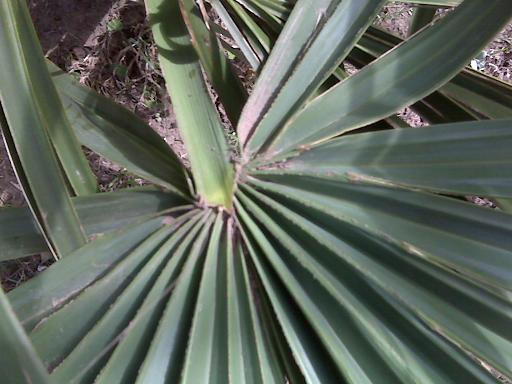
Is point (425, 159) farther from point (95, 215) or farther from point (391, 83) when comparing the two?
point (95, 215)

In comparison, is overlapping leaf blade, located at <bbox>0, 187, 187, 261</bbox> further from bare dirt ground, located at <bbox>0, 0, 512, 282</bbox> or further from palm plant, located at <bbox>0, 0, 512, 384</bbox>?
bare dirt ground, located at <bbox>0, 0, 512, 282</bbox>

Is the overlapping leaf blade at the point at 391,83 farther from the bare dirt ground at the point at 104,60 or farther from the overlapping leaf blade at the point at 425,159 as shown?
the bare dirt ground at the point at 104,60

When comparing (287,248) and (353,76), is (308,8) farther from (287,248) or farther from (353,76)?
(287,248)

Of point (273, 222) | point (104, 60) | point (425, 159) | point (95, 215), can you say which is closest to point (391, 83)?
point (425, 159)

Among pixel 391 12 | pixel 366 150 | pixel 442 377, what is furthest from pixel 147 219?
pixel 391 12

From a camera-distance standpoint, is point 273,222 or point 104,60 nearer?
point 273,222

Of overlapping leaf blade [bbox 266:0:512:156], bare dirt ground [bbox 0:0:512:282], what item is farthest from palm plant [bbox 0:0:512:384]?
bare dirt ground [bbox 0:0:512:282]

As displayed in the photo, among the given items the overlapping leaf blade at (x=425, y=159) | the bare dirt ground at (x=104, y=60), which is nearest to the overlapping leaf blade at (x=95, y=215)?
the overlapping leaf blade at (x=425, y=159)

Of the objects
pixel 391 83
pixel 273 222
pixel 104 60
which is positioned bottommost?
pixel 273 222
